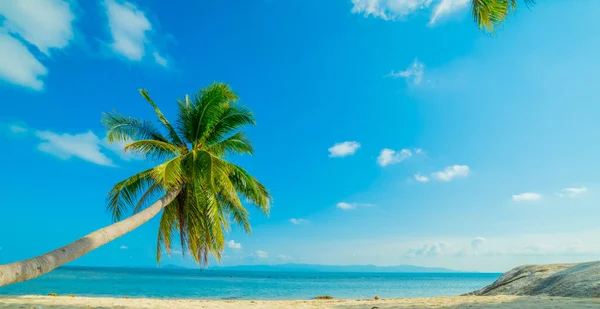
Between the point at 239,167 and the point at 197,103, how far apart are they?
2.68m

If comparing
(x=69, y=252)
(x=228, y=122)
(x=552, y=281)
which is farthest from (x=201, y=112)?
(x=552, y=281)

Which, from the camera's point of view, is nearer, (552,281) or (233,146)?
(552,281)

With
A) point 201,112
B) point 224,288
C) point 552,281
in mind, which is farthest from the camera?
point 224,288

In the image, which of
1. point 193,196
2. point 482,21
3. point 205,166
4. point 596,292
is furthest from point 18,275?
point 596,292

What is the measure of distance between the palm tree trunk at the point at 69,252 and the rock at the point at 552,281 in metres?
10.8

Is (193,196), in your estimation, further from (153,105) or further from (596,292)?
(596,292)

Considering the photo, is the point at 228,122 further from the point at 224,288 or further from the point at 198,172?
the point at 224,288

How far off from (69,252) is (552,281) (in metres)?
12.0

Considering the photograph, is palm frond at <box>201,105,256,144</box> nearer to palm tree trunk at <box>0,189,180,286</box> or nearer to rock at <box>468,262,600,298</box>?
palm tree trunk at <box>0,189,180,286</box>

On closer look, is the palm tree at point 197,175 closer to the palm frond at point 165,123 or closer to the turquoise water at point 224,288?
the palm frond at point 165,123

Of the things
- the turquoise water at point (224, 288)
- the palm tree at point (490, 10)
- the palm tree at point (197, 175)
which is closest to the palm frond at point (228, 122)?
the palm tree at point (197, 175)

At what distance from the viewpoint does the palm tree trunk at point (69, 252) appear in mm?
5922

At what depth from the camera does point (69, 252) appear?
7.32m

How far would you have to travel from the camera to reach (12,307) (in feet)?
25.2
